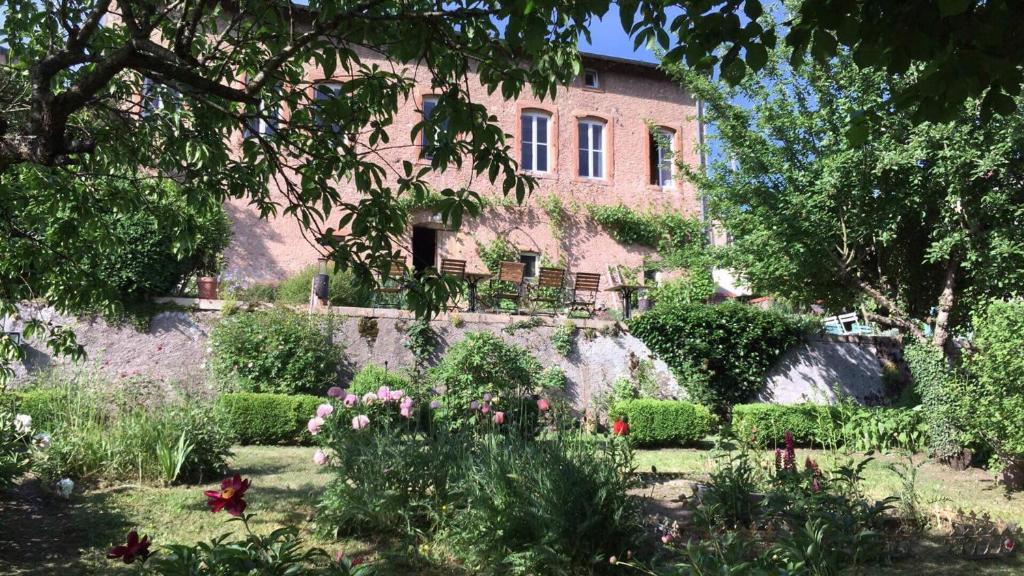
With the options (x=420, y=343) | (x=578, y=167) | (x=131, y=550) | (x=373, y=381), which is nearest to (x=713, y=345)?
(x=420, y=343)

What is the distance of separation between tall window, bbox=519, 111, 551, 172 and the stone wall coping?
5.31 metres

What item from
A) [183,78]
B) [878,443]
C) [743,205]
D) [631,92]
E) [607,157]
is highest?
[631,92]

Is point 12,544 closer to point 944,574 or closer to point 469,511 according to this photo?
point 469,511

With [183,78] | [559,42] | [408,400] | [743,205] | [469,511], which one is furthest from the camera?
[743,205]

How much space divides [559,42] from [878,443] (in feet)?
27.5

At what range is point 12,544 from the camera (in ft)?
13.0

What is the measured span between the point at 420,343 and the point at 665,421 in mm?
3824

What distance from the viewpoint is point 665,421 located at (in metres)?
9.44

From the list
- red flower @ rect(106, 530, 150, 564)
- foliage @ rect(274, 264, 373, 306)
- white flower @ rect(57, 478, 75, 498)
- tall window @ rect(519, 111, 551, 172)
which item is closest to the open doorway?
tall window @ rect(519, 111, 551, 172)

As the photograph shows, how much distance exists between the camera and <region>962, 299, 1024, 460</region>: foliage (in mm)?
6414

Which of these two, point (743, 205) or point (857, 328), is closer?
point (743, 205)

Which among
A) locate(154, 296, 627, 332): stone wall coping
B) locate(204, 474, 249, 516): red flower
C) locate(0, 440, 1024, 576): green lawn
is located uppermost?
locate(154, 296, 627, 332): stone wall coping

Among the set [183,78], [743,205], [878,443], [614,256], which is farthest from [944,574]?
[614,256]

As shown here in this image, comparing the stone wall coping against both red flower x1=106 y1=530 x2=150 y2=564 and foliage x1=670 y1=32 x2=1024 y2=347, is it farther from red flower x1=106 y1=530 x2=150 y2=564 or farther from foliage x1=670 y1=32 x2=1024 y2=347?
red flower x1=106 y1=530 x2=150 y2=564
